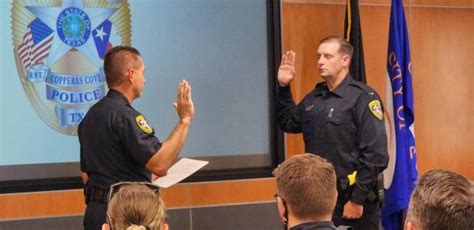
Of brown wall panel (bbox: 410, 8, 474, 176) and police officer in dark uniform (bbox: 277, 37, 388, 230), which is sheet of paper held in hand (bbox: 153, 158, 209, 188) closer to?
police officer in dark uniform (bbox: 277, 37, 388, 230)

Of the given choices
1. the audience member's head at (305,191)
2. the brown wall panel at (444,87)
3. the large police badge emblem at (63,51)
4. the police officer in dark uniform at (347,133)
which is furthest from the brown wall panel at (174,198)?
the audience member's head at (305,191)

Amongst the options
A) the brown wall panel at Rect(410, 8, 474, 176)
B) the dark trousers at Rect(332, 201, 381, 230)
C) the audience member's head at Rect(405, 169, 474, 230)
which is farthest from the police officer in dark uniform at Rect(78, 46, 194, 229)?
the brown wall panel at Rect(410, 8, 474, 176)

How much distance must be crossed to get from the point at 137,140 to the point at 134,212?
101cm

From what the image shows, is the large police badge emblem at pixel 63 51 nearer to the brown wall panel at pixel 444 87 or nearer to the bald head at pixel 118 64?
the bald head at pixel 118 64

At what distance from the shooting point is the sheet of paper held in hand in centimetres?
329

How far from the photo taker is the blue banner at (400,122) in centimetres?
445

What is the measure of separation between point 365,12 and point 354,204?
1523 mm

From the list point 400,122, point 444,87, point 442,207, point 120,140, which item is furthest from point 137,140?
point 444,87

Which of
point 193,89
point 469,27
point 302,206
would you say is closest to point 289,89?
point 193,89

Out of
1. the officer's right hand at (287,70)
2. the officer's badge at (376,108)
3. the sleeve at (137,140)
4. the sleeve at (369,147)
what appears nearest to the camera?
the sleeve at (137,140)

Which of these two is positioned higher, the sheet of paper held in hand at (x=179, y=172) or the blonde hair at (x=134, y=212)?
the blonde hair at (x=134, y=212)

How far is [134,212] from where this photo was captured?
86.4 inches

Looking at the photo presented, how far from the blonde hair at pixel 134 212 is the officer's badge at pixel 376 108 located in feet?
6.13

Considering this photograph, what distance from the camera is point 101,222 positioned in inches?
128
